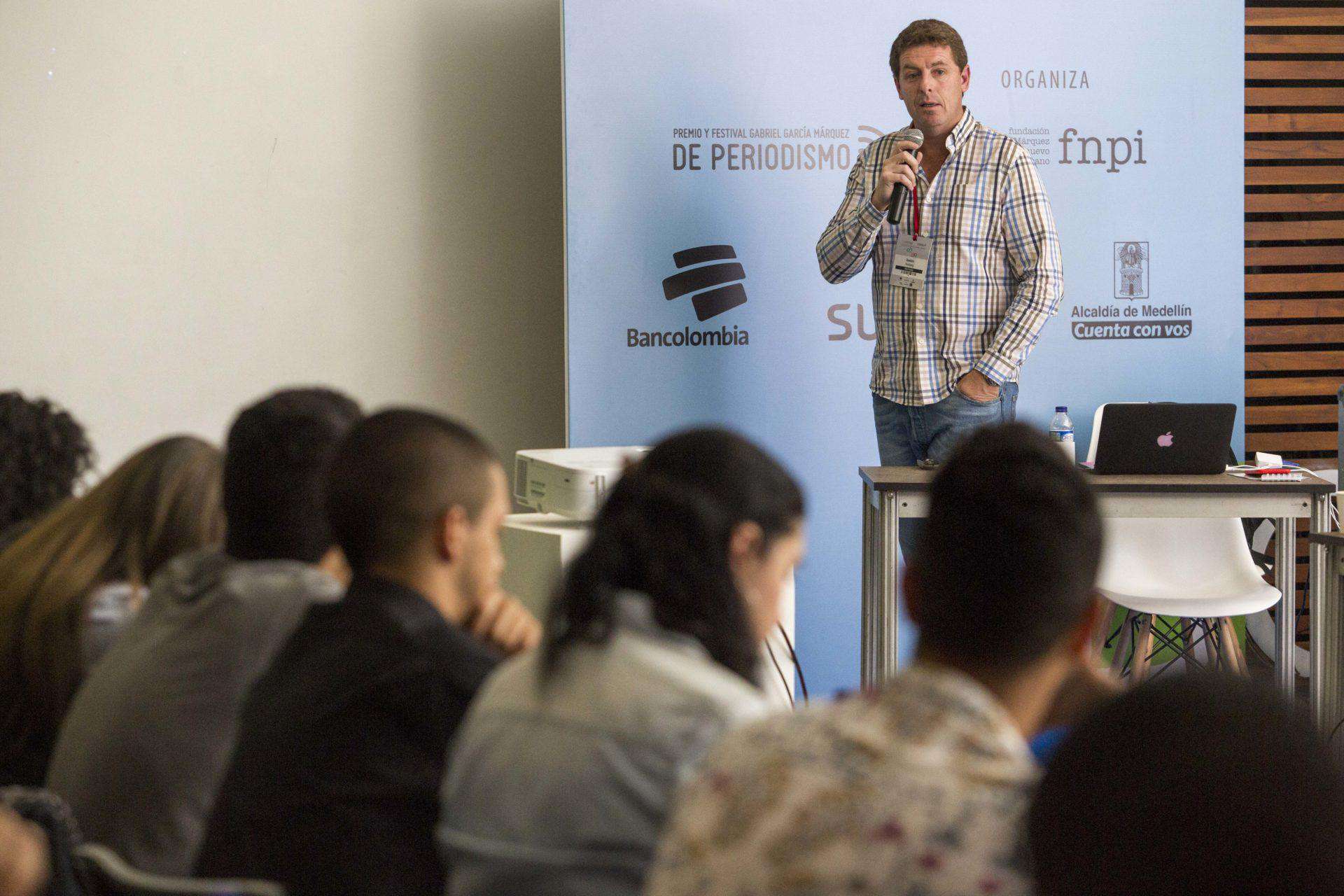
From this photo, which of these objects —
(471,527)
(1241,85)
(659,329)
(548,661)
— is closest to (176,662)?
(471,527)

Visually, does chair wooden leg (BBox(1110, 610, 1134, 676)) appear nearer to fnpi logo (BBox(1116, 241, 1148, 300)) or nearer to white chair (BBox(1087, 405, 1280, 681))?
white chair (BBox(1087, 405, 1280, 681))

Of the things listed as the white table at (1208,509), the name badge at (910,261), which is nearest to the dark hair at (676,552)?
the white table at (1208,509)

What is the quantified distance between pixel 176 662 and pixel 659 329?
294cm

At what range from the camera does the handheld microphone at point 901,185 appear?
378 centimetres

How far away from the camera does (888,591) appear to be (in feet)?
11.6

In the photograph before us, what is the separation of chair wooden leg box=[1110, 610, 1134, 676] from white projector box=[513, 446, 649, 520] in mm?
1953

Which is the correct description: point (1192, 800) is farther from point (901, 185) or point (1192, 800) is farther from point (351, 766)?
point (901, 185)

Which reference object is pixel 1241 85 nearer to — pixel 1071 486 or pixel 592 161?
pixel 592 161

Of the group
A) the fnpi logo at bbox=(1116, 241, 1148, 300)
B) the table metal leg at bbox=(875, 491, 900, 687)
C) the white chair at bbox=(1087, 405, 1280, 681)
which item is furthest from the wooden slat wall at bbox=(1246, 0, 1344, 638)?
the table metal leg at bbox=(875, 491, 900, 687)

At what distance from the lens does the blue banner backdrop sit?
4.24 meters

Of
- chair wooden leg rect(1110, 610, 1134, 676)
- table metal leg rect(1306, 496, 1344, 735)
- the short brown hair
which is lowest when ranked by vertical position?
chair wooden leg rect(1110, 610, 1134, 676)

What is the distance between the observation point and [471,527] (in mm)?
1429

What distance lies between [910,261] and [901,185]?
257 mm

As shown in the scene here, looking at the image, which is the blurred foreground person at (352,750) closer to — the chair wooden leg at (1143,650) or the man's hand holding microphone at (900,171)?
the man's hand holding microphone at (900,171)
